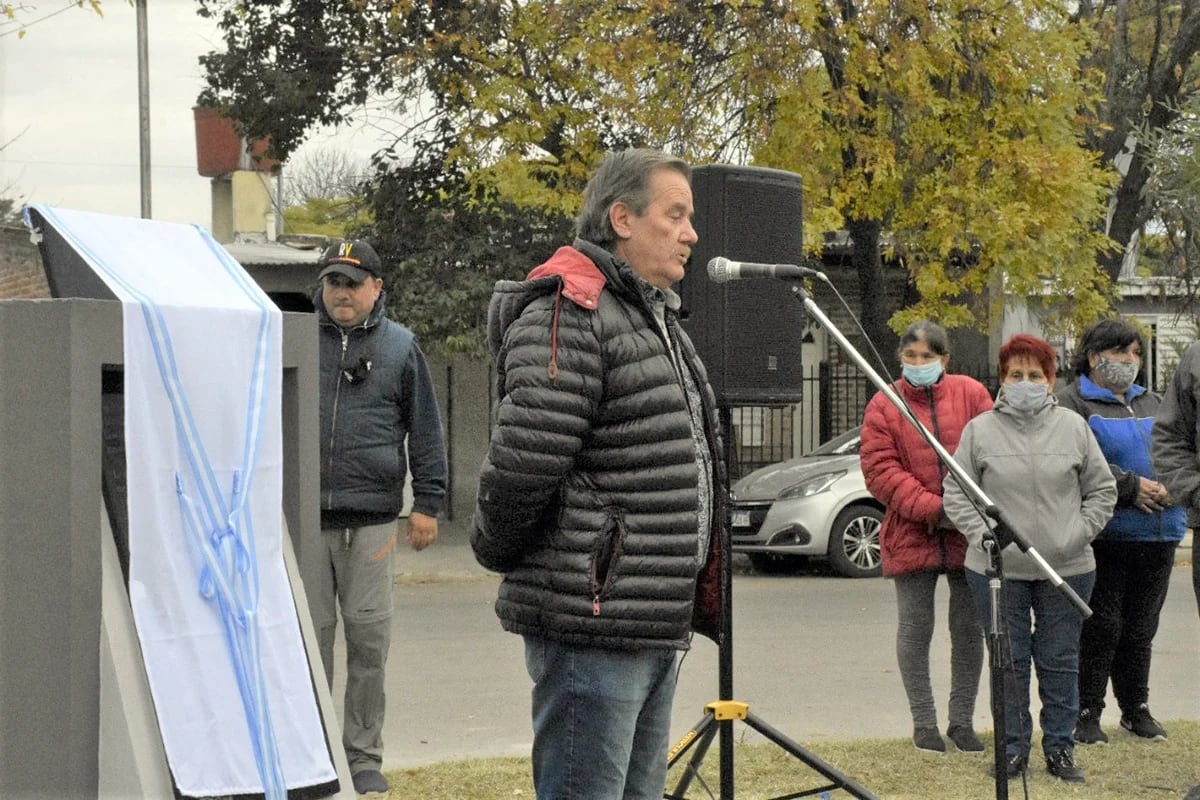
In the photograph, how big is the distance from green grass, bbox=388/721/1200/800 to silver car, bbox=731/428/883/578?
6.63m

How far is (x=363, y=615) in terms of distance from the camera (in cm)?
603

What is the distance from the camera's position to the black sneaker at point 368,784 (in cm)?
602

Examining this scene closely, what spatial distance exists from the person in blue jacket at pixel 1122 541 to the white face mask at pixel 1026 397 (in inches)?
28.6

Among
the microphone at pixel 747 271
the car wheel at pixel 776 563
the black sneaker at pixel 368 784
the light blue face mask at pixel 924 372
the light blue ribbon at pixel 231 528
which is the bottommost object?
the car wheel at pixel 776 563

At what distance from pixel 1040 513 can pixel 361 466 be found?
2785mm

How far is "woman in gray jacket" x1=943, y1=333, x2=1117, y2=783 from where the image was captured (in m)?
6.43

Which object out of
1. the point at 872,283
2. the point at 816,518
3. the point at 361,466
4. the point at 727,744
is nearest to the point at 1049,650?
the point at 727,744

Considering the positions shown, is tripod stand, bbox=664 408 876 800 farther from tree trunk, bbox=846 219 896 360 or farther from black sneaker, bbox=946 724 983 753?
tree trunk, bbox=846 219 896 360

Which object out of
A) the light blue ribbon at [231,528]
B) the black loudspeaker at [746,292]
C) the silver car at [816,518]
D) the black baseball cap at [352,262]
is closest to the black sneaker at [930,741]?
the black loudspeaker at [746,292]

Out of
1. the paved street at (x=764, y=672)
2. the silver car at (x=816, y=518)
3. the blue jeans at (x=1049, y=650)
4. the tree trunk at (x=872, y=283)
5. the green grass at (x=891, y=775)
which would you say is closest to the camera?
the green grass at (x=891, y=775)

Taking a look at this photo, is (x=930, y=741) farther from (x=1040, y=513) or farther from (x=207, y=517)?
(x=207, y=517)

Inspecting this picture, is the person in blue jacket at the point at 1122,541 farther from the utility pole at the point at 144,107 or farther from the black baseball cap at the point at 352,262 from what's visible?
the utility pole at the point at 144,107

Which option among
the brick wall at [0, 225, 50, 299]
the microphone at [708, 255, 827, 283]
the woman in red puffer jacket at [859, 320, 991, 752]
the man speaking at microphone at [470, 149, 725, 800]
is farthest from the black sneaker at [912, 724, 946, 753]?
the brick wall at [0, 225, 50, 299]

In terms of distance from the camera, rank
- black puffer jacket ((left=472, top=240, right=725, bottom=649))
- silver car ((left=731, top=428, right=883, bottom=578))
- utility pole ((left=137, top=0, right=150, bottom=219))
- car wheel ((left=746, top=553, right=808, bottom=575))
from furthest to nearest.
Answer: utility pole ((left=137, top=0, right=150, bottom=219)) → car wheel ((left=746, top=553, right=808, bottom=575)) → silver car ((left=731, top=428, right=883, bottom=578)) → black puffer jacket ((left=472, top=240, right=725, bottom=649))
